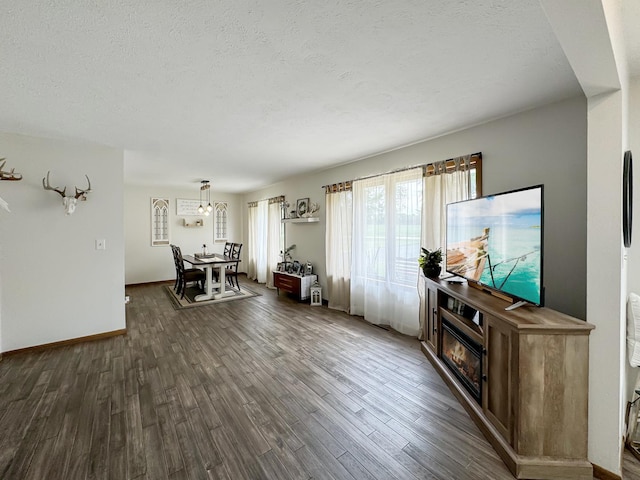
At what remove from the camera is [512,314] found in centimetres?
163

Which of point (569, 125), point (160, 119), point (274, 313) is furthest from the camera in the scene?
point (274, 313)

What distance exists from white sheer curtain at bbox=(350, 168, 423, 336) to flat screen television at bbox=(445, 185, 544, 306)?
0.98m

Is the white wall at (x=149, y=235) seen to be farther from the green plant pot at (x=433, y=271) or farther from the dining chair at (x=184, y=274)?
the green plant pot at (x=433, y=271)

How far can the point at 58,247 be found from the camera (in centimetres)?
316

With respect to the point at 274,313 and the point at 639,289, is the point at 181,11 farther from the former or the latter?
the point at 274,313

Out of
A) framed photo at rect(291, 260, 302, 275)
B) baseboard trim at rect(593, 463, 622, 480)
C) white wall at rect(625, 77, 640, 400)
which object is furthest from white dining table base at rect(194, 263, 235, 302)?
white wall at rect(625, 77, 640, 400)

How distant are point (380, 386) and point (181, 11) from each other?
3.00 m

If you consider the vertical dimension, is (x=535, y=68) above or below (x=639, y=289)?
above

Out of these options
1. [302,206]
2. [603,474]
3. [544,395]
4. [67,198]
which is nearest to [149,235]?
[67,198]

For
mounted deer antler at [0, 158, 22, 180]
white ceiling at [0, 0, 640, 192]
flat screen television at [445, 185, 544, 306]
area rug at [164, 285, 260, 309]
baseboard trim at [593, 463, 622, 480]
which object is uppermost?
white ceiling at [0, 0, 640, 192]

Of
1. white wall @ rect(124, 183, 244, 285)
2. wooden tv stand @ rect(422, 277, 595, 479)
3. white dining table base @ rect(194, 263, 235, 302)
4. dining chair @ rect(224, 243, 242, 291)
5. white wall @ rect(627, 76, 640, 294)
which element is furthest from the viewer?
white wall @ rect(124, 183, 244, 285)

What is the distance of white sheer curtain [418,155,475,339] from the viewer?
2.87 m

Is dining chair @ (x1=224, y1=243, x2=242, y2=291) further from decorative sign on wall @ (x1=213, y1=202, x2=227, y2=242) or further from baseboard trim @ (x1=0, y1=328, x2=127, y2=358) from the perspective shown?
baseboard trim @ (x1=0, y1=328, x2=127, y2=358)

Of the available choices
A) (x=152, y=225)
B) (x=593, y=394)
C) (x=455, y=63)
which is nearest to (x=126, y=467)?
(x=593, y=394)
